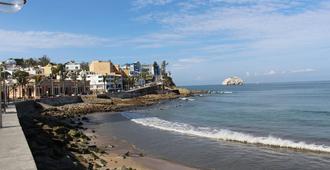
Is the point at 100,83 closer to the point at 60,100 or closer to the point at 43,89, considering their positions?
the point at 43,89

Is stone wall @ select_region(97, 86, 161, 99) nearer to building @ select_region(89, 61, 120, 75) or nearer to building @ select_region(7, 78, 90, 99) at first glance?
building @ select_region(7, 78, 90, 99)

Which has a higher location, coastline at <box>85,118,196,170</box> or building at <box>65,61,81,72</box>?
building at <box>65,61,81,72</box>

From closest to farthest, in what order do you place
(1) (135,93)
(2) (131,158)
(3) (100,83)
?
(2) (131,158), (1) (135,93), (3) (100,83)

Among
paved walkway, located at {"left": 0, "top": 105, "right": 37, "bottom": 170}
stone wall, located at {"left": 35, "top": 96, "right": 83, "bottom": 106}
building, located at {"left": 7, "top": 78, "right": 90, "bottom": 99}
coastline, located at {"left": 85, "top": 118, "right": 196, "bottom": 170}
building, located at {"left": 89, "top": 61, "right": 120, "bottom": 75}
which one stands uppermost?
building, located at {"left": 89, "top": 61, "right": 120, "bottom": 75}

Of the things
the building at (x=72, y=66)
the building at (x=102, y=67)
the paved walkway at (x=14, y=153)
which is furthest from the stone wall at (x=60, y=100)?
the building at (x=72, y=66)

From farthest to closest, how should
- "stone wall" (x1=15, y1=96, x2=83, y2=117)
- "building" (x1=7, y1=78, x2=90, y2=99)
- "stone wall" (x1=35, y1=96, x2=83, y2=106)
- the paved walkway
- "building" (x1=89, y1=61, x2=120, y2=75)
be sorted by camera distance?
"building" (x1=89, y1=61, x2=120, y2=75) < "building" (x1=7, y1=78, x2=90, y2=99) < "stone wall" (x1=35, y1=96, x2=83, y2=106) < "stone wall" (x1=15, y1=96, x2=83, y2=117) < the paved walkway

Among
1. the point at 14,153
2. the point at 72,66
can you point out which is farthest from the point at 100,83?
the point at 14,153

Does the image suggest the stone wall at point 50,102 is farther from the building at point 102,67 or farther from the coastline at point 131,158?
the building at point 102,67

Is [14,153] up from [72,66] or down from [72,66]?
down

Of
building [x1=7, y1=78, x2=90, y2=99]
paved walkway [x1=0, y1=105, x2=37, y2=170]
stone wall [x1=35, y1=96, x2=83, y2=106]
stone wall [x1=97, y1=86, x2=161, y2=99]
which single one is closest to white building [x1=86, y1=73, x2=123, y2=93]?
stone wall [x1=97, y1=86, x2=161, y2=99]

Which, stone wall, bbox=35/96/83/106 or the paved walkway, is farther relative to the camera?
stone wall, bbox=35/96/83/106

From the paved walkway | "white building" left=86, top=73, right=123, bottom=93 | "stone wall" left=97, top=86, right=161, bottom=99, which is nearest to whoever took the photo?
the paved walkway

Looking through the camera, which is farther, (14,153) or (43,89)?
(43,89)

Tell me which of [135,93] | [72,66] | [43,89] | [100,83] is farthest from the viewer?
[72,66]
